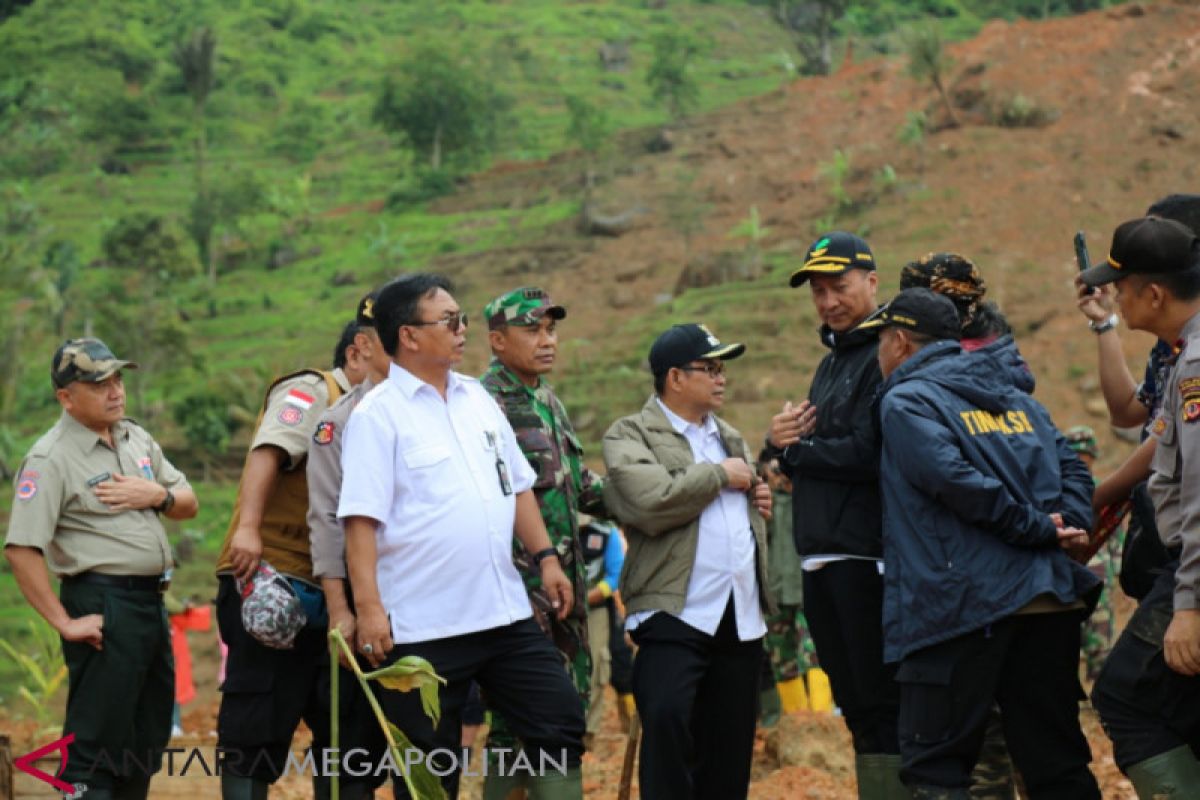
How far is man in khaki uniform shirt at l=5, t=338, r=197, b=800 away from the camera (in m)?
5.27

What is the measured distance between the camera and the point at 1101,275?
418cm

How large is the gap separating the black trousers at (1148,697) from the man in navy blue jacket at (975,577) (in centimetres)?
31

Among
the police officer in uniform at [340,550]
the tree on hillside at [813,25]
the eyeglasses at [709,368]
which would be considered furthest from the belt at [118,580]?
the tree on hillside at [813,25]

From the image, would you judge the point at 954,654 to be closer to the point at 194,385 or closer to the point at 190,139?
the point at 194,385

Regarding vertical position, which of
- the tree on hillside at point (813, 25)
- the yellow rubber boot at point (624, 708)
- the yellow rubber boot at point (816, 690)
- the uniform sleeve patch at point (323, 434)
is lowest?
the yellow rubber boot at point (624, 708)

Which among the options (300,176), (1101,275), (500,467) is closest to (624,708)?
(500,467)

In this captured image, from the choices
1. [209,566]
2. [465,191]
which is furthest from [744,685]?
[465,191]

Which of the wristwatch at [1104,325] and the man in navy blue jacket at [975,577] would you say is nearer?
the man in navy blue jacket at [975,577]

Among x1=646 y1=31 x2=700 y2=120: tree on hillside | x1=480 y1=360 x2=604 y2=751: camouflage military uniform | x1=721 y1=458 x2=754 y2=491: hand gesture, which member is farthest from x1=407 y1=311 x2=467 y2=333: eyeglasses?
x1=646 y1=31 x2=700 y2=120: tree on hillside

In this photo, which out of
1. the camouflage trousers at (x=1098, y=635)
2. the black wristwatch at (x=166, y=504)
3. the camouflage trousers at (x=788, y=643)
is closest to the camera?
the black wristwatch at (x=166, y=504)

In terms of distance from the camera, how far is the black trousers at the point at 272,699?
4.86 meters

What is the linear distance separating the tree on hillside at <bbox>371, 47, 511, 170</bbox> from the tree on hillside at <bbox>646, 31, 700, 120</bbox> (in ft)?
13.7

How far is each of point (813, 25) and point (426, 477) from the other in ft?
123

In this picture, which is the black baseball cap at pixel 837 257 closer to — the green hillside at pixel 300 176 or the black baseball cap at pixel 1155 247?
the black baseball cap at pixel 1155 247
